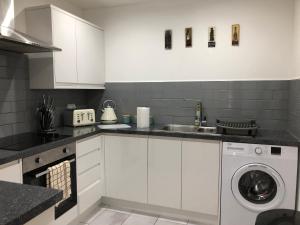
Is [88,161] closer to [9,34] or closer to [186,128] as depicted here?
[186,128]

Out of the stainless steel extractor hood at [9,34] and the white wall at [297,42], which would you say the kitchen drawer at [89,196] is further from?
the white wall at [297,42]

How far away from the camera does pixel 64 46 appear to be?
8.12ft

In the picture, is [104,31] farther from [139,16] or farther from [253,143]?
[253,143]

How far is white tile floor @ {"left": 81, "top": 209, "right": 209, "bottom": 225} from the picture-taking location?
2.45 m

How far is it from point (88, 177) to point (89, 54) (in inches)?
56.1

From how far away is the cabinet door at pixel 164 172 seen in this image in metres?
2.43

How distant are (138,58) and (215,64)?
959 millimetres

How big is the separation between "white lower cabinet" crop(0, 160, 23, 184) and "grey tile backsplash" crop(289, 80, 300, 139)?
2.25m

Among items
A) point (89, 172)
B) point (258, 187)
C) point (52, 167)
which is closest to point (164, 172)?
point (89, 172)

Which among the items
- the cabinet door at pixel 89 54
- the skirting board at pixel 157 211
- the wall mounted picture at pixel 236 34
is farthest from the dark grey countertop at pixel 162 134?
the wall mounted picture at pixel 236 34

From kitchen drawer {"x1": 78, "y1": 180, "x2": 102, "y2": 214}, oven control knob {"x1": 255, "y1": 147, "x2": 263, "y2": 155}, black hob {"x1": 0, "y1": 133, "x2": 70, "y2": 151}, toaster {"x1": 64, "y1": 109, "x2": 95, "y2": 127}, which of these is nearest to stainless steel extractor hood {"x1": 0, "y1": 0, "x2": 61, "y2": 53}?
black hob {"x1": 0, "y1": 133, "x2": 70, "y2": 151}

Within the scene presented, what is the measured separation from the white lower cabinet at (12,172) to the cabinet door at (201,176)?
1.43 meters

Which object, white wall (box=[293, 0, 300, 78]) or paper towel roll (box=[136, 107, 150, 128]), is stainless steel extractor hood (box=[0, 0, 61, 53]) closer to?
paper towel roll (box=[136, 107, 150, 128])

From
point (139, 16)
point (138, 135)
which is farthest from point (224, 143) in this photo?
point (139, 16)
